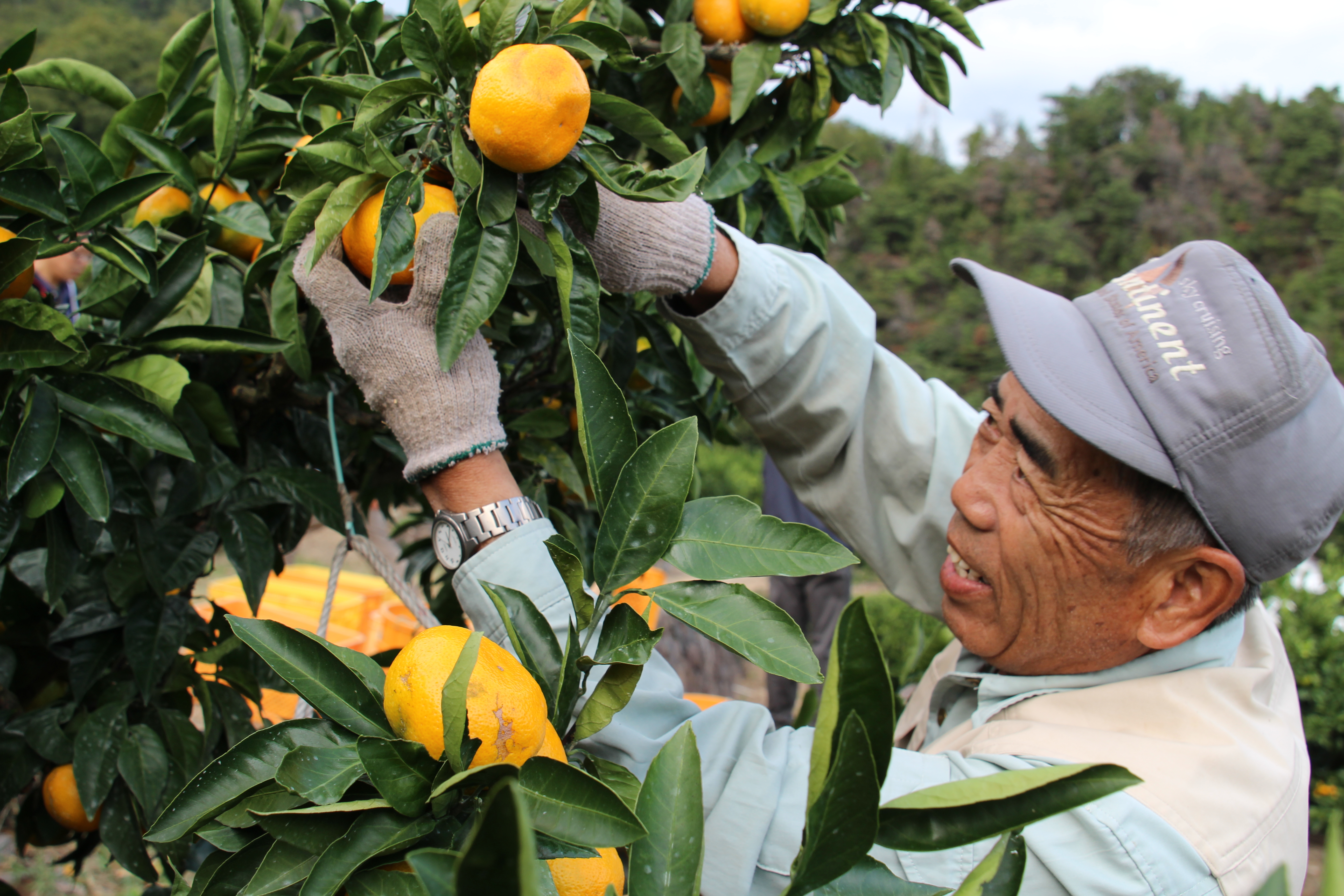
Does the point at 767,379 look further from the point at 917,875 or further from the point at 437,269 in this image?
the point at 917,875

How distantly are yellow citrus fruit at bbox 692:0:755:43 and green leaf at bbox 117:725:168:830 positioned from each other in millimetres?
1032

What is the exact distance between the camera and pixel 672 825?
18.3 inches

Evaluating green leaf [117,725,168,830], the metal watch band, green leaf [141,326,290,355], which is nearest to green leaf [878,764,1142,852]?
the metal watch band

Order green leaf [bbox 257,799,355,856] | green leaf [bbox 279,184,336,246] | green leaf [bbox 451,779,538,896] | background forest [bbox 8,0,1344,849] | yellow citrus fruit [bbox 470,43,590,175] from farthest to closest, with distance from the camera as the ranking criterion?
1. background forest [bbox 8,0,1344,849]
2. green leaf [bbox 279,184,336,246]
3. yellow citrus fruit [bbox 470,43,590,175]
4. green leaf [bbox 257,799,355,856]
5. green leaf [bbox 451,779,538,896]

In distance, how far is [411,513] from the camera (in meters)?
1.57

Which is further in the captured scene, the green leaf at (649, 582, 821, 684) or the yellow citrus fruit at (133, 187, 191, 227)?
the yellow citrus fruit at (133, 187, 191, 227)

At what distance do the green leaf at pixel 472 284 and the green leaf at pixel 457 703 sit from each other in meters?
0.32

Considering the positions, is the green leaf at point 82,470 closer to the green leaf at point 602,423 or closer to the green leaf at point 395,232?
the green leaf at point 395,232

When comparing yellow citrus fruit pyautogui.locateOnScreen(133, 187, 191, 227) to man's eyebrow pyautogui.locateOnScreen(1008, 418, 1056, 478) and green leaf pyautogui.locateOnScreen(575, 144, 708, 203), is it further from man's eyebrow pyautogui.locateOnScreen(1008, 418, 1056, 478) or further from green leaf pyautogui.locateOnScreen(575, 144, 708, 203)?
man's eyebrow pyautogui.locateOnScreen(1008, 418, 1056, 478)

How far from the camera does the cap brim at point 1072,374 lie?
2.82 feet

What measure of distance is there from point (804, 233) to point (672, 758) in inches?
38.6

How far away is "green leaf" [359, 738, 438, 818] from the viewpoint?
50 centimetres

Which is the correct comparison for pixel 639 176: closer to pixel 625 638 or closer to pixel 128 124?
pixel 625 638

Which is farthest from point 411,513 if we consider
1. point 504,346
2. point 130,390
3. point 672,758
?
point 672,758
